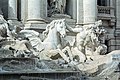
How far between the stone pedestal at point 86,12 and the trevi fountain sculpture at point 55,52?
89.9 inches

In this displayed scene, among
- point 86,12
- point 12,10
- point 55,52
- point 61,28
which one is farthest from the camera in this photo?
point 86,12

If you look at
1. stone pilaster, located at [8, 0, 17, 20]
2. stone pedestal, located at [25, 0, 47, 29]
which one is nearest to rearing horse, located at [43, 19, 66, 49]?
stone pedestal, located at [25, 0, 47, 29]

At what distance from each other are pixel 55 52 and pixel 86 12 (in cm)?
663

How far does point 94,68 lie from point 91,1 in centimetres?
793

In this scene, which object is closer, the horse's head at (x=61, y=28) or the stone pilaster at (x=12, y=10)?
the horse's head at (x=61, y=28)

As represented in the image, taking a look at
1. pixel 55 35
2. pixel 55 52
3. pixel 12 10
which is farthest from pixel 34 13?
pixel 55 52

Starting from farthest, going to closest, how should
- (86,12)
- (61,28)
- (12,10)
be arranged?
(86,12) → (12,10) → (61,28)

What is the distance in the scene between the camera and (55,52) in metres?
19.1

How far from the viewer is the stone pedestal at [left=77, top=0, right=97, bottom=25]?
24.9 m

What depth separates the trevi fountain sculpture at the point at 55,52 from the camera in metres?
17.3

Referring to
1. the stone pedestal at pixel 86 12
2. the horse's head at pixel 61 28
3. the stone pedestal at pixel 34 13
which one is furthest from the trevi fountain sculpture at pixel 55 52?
the stone pedestal at pixel 86 12

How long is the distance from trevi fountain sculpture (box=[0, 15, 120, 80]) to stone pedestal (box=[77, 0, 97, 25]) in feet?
7.49

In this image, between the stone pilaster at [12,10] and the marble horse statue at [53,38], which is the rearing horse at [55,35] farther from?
the stone pilaster at [12,10]

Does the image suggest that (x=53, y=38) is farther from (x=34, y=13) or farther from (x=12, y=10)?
(x=12, y=10)
